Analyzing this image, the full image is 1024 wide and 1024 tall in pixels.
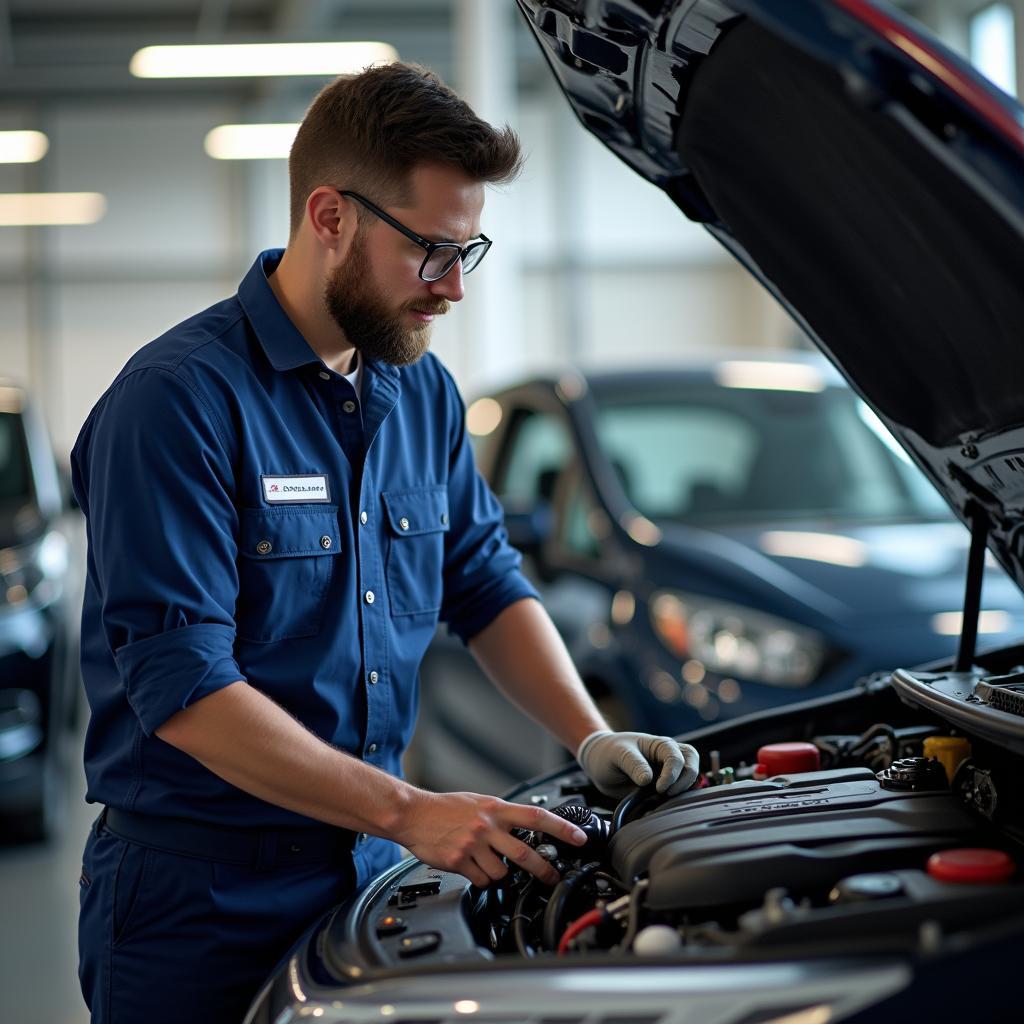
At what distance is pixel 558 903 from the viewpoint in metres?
1.35

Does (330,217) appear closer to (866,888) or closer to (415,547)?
(415,547)

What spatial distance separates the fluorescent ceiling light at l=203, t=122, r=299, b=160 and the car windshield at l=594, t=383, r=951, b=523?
24.7ft

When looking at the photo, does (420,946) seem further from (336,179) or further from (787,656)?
(787,656)

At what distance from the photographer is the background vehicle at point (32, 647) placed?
4297mm

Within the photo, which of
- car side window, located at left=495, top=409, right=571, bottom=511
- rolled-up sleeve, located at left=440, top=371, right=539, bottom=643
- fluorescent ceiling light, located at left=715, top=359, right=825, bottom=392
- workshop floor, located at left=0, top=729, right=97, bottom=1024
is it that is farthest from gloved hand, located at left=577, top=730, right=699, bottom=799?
fluorescent ceiling light, located at left=715, top=359, right=825, bottom=392

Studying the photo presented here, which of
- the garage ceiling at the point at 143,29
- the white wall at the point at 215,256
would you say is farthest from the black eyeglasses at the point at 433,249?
the white wall at the point at 215,256

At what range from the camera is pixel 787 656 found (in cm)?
293

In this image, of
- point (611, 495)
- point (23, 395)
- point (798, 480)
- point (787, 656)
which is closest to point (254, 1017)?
point (787, 656)

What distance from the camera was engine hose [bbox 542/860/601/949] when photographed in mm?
1320

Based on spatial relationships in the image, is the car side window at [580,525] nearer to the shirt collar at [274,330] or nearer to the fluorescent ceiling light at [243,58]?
the shirt collar at [274,330]

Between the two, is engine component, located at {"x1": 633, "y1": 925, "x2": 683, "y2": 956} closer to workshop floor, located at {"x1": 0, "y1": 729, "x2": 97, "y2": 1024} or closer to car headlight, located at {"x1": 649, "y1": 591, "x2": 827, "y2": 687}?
car headlight, located at {"x1": 649, "y1": 591, "x2": 827, "y2": 687}

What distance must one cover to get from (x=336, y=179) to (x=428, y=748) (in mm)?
2652

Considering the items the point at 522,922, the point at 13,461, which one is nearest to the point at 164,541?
the point at 522,922

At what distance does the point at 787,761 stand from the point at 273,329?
2.77 feet
